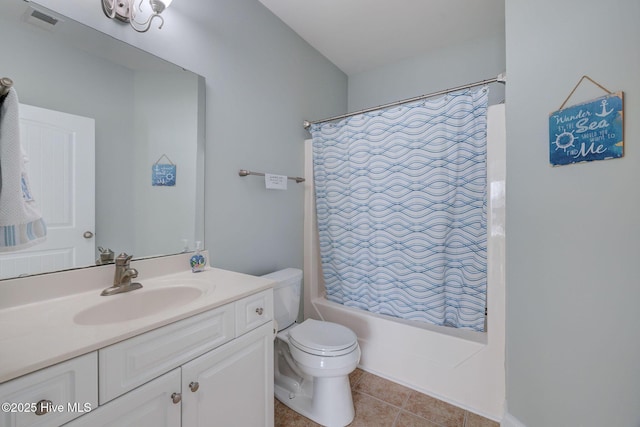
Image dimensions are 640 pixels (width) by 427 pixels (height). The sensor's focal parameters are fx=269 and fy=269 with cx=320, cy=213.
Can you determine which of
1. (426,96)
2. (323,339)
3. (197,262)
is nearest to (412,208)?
(426,96)

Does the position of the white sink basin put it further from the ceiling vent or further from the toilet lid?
the ceiling vent

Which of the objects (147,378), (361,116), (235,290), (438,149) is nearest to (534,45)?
(438,149)

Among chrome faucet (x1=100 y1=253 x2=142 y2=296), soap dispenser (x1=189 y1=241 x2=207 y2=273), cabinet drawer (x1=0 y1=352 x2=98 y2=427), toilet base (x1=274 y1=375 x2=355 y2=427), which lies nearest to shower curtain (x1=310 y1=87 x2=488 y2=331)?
toilet base (x1=274 y1=375 x2=355 y2=427)

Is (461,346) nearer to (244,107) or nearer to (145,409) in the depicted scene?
(145,409)

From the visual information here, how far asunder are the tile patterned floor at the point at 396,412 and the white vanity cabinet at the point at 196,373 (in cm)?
38

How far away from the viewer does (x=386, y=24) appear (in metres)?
2.06

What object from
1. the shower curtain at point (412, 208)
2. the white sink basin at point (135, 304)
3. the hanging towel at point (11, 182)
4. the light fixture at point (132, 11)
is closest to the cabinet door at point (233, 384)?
the white sink basin at point (135, 304)

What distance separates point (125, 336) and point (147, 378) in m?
0.16

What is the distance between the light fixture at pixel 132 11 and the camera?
1.14 m

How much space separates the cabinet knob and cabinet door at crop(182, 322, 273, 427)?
0.33 metres

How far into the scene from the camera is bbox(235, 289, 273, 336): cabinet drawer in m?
1.08

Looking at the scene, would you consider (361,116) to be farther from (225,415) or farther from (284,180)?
(225,415)

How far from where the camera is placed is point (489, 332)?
1526 mm

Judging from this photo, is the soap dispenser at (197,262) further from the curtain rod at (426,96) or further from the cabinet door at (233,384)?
the curtain rod at (426,96)
